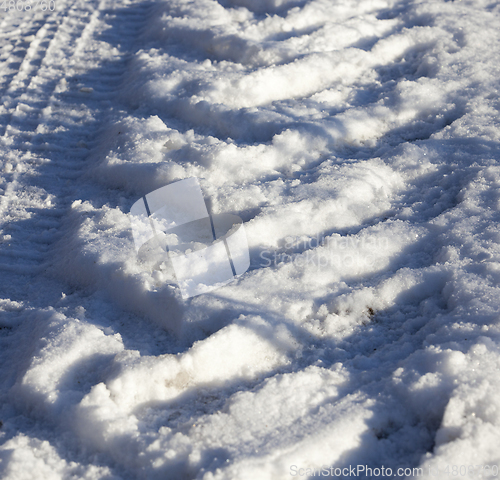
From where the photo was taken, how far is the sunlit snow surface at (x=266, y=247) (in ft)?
5.10

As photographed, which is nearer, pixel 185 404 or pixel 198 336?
pixel 185 404

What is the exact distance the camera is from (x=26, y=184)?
2.97 m

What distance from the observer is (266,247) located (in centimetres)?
232

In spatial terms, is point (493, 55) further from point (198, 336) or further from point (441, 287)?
point (198, 336)

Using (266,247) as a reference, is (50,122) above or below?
above

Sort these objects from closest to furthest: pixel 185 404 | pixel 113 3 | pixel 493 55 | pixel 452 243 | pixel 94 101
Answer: pixel 185 404, pixel 452 243, pixel 493 55, pixel 94 101, pixel 113 3

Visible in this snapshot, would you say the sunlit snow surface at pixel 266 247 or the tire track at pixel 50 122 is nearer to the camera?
the sunlit snow surface at pixel 266 247

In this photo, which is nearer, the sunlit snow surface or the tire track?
the sunlit snow surface

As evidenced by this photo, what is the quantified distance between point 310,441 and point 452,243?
3.91 ft

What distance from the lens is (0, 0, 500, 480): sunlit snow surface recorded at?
1.55 m

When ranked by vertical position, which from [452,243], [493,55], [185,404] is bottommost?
[185,404]

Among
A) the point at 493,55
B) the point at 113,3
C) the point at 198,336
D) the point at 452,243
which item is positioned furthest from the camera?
the point at 113,3

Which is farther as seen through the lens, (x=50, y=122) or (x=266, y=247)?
(x=50, y=122)

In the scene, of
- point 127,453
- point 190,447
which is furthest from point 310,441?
point 127,453
